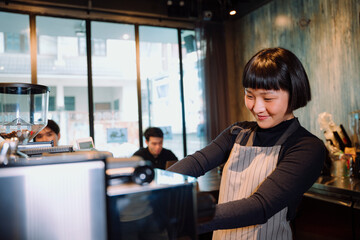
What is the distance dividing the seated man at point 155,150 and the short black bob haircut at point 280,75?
8.14ft

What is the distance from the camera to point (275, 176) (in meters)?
0.85

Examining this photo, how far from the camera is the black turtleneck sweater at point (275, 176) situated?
29.0 inches

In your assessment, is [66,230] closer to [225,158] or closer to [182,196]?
[182,196]

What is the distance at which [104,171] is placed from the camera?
20.0 inches

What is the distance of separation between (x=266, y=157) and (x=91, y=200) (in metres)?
0.70

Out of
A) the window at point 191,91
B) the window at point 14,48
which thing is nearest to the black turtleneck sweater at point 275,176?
the window at point 14,48

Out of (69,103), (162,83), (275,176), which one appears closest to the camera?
(275,176)

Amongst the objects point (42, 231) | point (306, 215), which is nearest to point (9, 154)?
point (42, 231)

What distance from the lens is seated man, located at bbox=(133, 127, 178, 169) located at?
3420 millimetres

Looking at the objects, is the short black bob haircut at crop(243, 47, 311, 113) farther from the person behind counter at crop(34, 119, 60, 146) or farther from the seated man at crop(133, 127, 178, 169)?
the seated man at crop(133, 127, 178, 169)

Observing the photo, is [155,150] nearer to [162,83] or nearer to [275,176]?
[162,83]

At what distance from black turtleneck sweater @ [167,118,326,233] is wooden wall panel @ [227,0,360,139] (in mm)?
2410

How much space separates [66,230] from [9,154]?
156 millimetres

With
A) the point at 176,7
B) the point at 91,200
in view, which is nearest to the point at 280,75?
the point at 91,200
